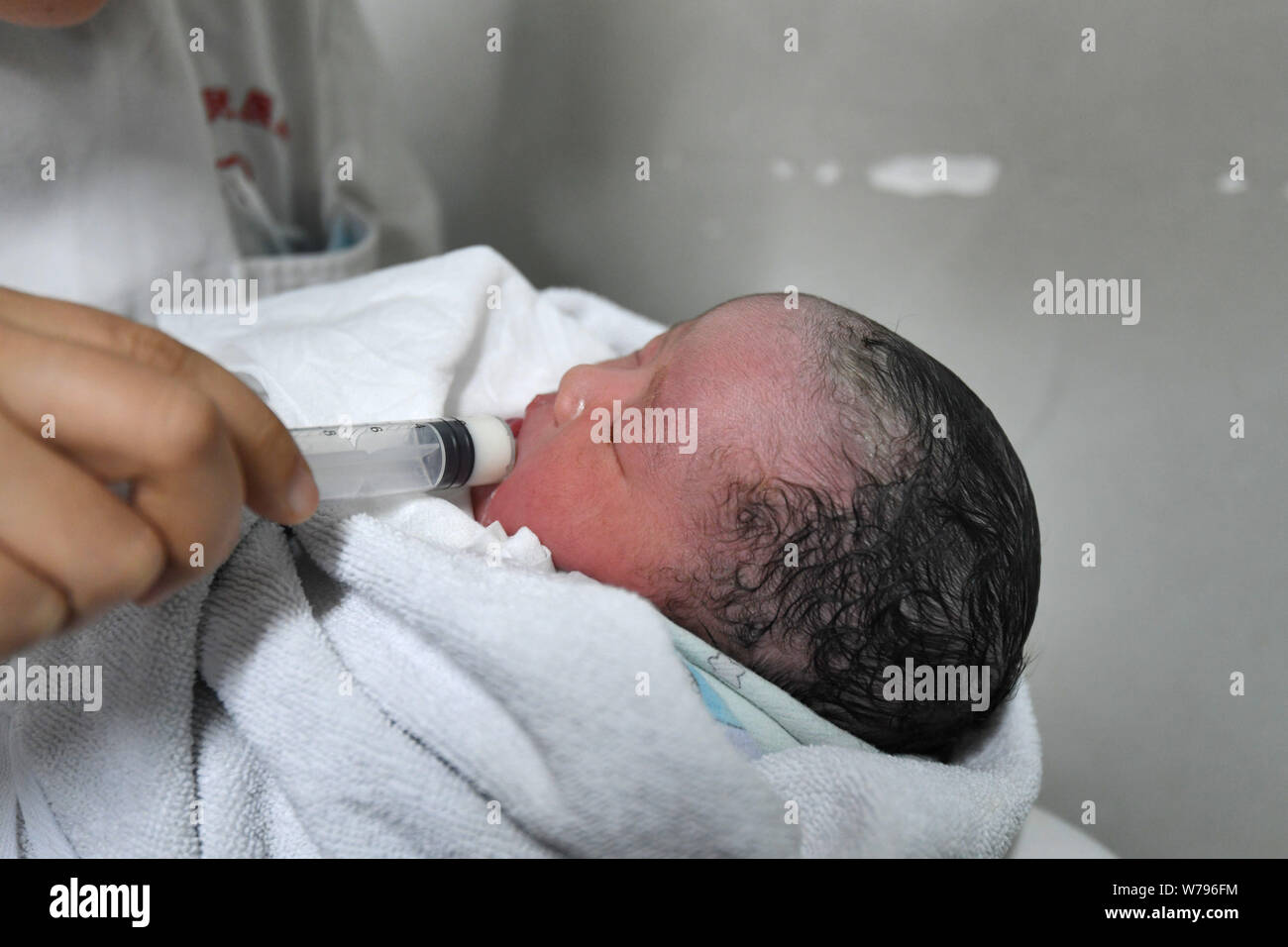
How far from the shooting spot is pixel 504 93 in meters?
1.17

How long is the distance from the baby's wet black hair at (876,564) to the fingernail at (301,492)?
0.26m

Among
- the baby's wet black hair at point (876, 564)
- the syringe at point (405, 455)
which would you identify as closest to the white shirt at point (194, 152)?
the syringe at point (405, 455)

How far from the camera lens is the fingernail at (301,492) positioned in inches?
19.6

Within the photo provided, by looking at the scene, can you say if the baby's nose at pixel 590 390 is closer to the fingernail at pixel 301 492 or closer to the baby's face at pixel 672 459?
the baby's face at pixel 672 459

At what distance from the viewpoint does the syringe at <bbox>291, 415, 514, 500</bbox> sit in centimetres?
61

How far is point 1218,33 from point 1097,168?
0.51 feet

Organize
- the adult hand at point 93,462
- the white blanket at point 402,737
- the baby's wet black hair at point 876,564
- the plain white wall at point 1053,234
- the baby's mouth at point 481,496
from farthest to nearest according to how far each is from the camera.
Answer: the plain white wall at point 1053,234, the baby's mouth at point 481,496, the baby's wet black hair at point 876,564, the white blanket at point 402,737, the adult hand at point 93,462

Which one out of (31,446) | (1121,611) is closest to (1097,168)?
(1121,611)

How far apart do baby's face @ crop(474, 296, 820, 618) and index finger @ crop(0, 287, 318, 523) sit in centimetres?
23

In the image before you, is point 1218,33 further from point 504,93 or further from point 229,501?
point 229,501

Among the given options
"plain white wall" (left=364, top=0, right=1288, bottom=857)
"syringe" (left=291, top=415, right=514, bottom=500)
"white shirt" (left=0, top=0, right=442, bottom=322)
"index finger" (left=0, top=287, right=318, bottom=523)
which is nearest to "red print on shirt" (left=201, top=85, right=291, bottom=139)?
"white shirt" (left=0, top=0, right=442, bottom=322)

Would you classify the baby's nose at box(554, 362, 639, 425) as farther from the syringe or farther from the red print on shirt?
the red print on shirt
